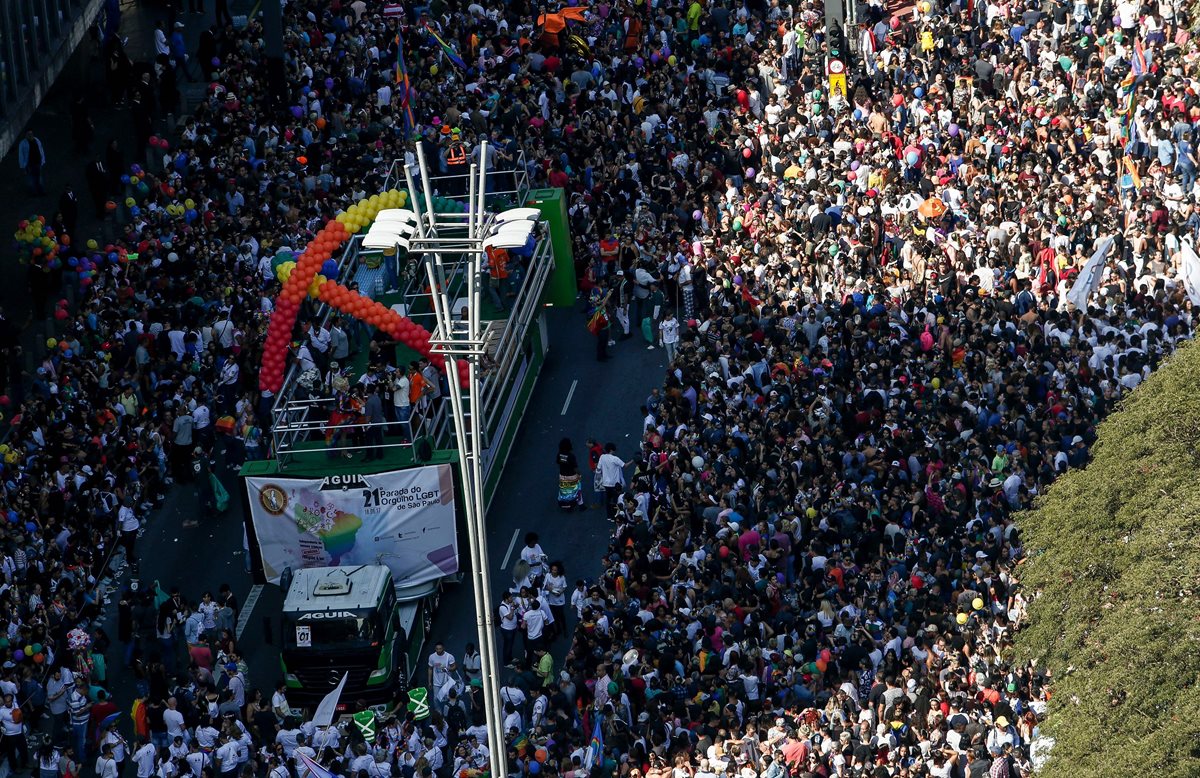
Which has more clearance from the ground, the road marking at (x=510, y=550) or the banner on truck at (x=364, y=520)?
the banner on truck at (x=364, y=520)

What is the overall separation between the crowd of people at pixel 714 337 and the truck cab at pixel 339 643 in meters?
0.62

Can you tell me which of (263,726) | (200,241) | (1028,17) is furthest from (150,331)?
(1028,17)


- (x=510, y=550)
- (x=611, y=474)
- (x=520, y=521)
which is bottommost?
(x=510, y=550)

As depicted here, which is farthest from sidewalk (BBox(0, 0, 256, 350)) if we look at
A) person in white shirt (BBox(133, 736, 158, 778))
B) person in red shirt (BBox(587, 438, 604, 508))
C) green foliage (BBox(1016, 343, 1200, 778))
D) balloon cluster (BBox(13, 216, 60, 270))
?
green foliage (BBox(1016, 343, 1200, 778))

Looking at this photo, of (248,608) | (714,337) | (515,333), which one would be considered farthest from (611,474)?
(248,608)

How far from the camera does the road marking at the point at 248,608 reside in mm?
43125

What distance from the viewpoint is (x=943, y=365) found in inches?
1745

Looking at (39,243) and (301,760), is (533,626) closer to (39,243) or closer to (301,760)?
(301,760)

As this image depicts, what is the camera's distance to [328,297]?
149 ft

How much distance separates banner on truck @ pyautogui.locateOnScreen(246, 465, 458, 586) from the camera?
1644 inches

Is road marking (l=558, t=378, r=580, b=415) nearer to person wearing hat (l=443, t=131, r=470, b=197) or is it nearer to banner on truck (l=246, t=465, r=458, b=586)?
person wearing hat (l=443, t=131, r=470, b=197)

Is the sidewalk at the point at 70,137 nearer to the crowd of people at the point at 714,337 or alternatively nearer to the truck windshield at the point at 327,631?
the crowd of people at the point at 714,337

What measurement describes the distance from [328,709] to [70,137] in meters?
20.8

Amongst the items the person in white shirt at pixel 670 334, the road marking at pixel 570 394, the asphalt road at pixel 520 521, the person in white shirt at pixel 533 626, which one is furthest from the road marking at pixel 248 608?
the person in white shirt at pixel 670 334
